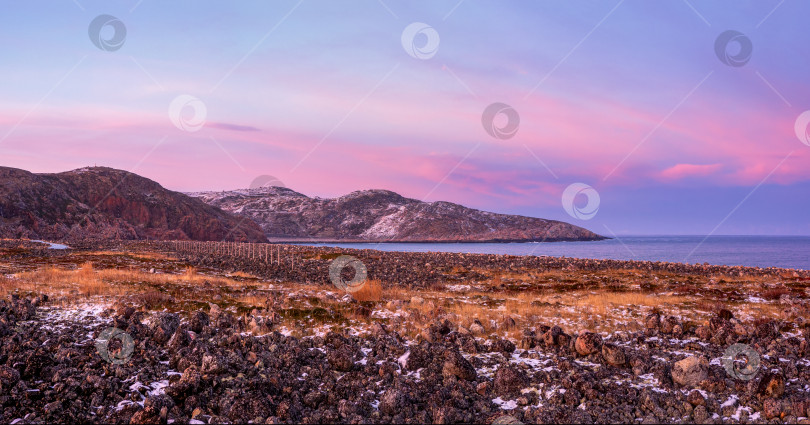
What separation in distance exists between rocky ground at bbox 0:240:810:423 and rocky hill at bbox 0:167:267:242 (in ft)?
436

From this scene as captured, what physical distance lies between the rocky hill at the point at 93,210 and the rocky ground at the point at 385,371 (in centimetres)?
13275

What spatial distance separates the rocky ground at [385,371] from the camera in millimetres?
9664

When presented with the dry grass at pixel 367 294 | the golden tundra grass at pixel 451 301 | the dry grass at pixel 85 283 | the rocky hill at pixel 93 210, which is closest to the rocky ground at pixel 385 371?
the golden tundra grass at pixel 451 301

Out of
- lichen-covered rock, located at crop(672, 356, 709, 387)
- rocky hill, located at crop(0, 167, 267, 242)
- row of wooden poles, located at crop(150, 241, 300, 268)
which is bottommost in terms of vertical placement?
lichen-covered rock, located at crop(672, 356, 709, 387)

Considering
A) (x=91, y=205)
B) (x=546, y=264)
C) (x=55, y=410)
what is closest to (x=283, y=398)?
(x=55, y=410)

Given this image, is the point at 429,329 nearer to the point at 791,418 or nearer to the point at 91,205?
the point at 791,418

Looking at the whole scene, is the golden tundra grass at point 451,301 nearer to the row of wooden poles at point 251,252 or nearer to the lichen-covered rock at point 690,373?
the lichen-covered rock at point 690,373

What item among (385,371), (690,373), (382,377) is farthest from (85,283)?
(690,373)

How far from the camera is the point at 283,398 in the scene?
10320 millimetres

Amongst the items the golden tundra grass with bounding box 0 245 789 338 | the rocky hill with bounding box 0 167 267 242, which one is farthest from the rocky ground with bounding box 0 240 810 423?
the rocky hill with bounding box 0 167 267 242

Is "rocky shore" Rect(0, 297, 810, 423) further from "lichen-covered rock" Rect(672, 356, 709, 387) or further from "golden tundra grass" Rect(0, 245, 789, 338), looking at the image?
"golden tundra grass" Rect(0, 245, 789, 338)

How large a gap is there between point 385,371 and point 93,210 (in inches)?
7194

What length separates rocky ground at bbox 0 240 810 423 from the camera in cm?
966

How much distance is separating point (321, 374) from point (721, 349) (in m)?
11.8
